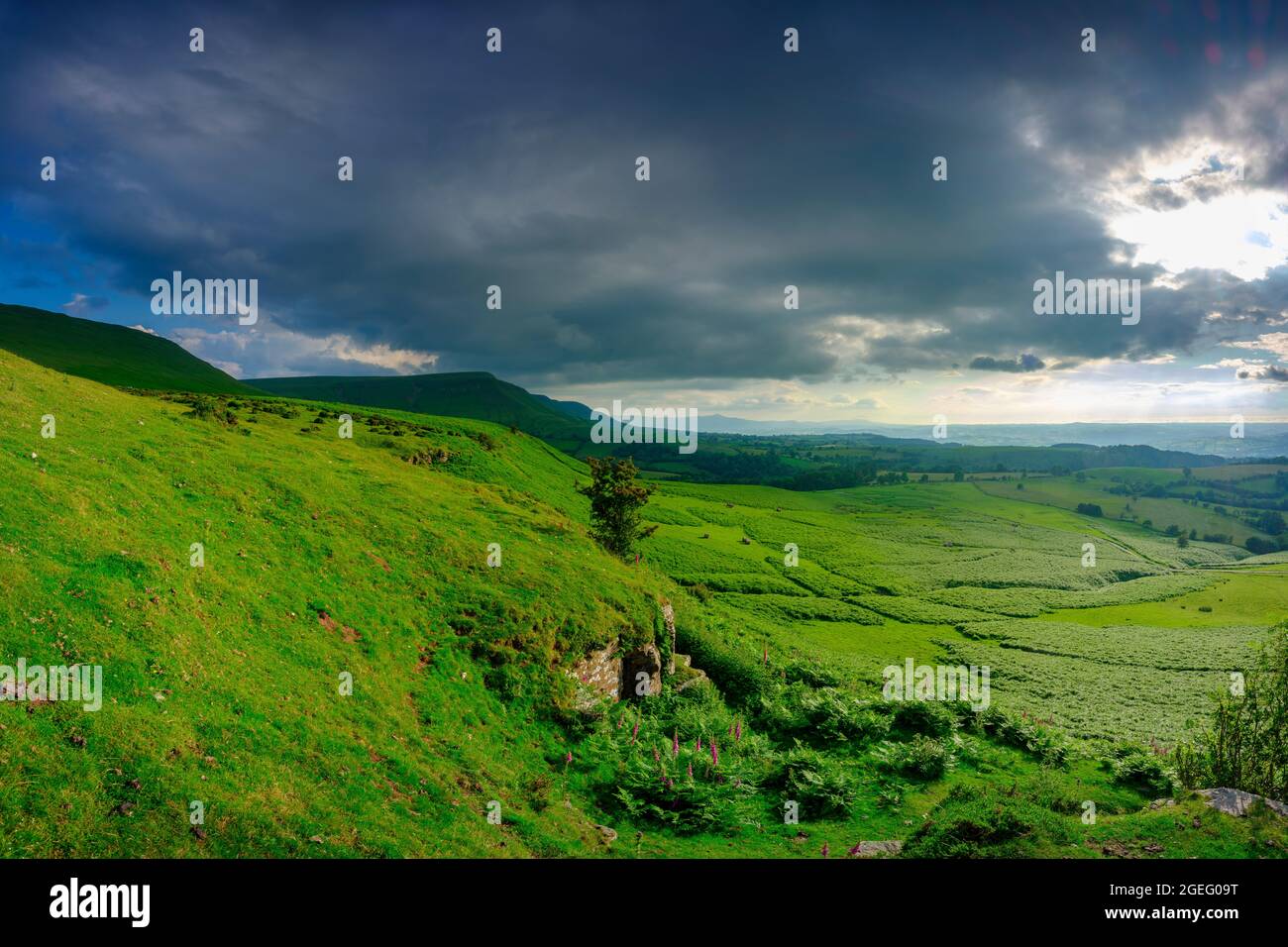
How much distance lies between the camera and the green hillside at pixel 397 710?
14.4 m

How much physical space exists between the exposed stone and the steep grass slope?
80.7 ft

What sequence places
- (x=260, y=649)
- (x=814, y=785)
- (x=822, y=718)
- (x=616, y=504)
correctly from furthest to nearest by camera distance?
(x=616, y=504), (x=822, y=718), (x=814, y=785), (x=260, y=649)

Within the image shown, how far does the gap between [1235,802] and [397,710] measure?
109 feet

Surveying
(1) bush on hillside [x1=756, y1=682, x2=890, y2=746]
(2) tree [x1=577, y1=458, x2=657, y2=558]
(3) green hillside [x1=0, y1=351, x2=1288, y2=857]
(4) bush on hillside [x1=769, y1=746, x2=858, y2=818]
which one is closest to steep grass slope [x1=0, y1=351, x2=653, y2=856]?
(3) green hillside [x1=0, y1=351, x2=1288, y2=857]

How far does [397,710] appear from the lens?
862 inches

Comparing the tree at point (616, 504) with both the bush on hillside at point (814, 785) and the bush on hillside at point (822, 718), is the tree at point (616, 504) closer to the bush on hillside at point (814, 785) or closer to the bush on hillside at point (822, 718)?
the bush on hillside at point (822, 718)

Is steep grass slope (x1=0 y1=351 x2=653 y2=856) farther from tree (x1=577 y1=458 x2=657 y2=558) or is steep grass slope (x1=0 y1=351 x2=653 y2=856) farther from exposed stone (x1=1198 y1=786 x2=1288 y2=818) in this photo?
exposed stone (x1=1198 y1=786 x2=1288 y2=818)

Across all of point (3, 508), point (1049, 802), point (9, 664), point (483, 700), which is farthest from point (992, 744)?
point (3, 508)

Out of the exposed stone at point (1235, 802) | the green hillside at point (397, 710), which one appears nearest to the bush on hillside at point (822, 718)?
the green hillside at point (397, 710)

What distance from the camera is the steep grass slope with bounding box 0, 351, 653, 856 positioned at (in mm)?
13391

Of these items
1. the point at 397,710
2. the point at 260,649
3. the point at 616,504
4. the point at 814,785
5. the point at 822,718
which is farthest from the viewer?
the point at 616,504

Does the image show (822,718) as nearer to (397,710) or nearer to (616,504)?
(397,710)

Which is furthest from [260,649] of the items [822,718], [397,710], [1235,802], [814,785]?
[1235,802]
